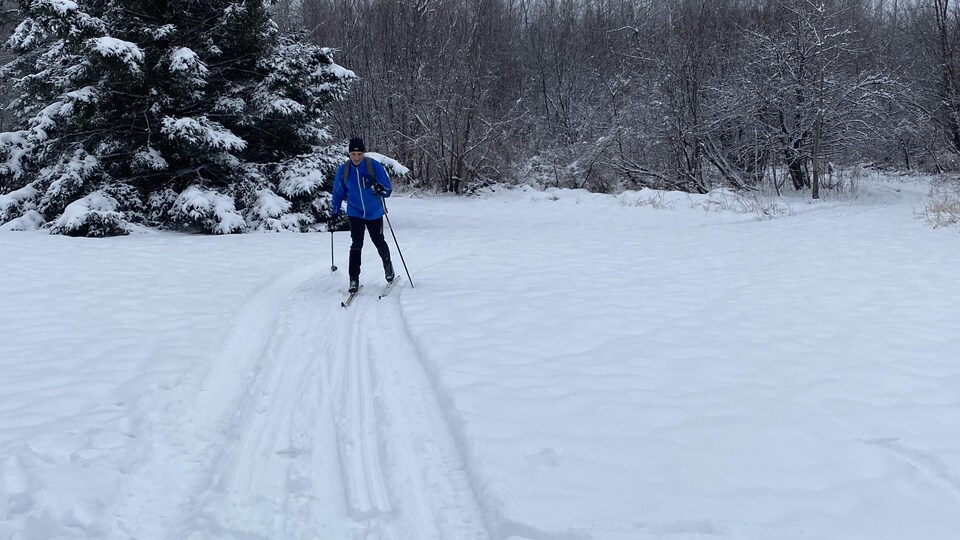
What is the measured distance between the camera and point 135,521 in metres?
2.95

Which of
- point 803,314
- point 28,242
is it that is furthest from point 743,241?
point 28,242

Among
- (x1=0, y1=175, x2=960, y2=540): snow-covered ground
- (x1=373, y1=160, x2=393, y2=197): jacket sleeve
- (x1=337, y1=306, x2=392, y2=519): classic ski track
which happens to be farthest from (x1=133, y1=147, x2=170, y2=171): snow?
(x1=337, y1=306, x2=392, y2=519): classic ski track

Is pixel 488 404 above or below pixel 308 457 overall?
above

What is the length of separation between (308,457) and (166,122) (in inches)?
478

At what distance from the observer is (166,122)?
1336 centimetres

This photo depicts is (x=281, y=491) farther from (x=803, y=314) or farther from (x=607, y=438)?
(x=803, y=314)

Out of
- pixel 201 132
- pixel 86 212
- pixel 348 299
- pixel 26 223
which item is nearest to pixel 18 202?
pixel 26 223

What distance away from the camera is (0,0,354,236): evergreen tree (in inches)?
526

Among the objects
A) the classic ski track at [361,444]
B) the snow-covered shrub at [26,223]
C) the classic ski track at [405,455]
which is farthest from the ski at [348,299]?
the snow-covered shrub at [26,223]

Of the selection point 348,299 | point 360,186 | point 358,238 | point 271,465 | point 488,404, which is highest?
point 360,186

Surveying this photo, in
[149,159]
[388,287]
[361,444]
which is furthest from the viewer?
[149,159]

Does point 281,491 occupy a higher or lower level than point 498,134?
lower

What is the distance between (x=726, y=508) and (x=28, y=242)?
12.8m

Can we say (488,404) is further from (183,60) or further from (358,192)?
(183,60)
